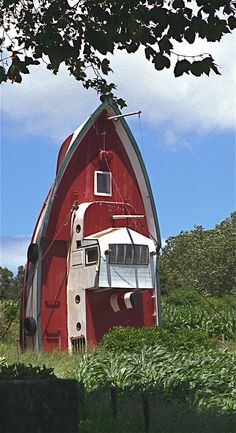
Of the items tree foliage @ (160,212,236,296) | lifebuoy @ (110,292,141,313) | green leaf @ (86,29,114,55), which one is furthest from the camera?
tree foliage @ (160,212,236,296)

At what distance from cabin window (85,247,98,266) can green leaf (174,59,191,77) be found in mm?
13548

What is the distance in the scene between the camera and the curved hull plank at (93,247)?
20969mm

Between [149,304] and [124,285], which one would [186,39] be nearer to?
[124,285]

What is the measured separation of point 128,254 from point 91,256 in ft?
3.03

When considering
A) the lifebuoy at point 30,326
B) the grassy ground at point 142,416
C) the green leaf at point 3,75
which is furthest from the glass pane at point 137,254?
the green leaf at point 3,75

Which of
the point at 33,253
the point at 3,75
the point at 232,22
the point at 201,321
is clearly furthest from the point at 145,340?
the point at 232,22

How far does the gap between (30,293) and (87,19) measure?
12.5 m

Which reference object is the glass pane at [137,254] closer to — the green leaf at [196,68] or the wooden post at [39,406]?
the green leaf at [196,68]

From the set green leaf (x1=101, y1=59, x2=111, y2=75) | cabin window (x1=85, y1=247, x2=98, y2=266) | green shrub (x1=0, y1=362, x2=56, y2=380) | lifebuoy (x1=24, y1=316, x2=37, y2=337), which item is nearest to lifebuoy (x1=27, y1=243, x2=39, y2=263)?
cabin window (x1=85, y1=247, x2=98, y2=266)

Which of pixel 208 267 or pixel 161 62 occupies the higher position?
pixel 208 267

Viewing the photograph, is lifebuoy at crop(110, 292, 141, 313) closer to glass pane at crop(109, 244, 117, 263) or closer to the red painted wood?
glass pane at crop(109, 244, 117, 263)

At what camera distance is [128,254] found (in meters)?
21.3

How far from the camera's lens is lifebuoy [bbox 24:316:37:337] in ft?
67.6

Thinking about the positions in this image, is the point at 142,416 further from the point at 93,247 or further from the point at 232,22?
the point at 93,247
